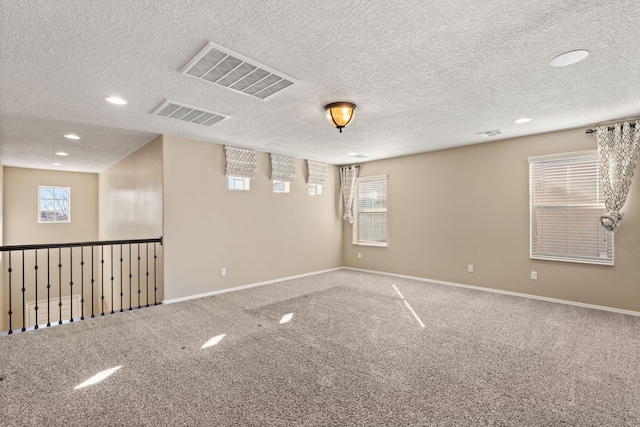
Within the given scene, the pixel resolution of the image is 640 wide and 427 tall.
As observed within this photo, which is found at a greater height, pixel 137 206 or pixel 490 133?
pixel 490 133

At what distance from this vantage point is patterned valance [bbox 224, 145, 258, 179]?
5.11 metres

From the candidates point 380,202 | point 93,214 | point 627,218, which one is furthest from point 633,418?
point 93,214

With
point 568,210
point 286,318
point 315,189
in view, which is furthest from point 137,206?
point 568,210

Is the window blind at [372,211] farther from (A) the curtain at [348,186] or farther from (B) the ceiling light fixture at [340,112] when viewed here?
(B) the ceiling light fixture at [340,112]

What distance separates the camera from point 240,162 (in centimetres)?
524

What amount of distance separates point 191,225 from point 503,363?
14.3ft

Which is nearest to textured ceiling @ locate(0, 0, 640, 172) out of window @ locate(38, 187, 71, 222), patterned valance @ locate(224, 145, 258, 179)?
patterned valance @ locate(224, 145, 258, 179)

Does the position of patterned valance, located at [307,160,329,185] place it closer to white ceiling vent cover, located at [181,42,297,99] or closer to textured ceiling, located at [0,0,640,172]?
textured ceiling, located at [0,0,640,172]

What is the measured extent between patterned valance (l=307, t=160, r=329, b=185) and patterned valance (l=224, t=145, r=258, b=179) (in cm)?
136

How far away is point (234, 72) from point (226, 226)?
313 cm

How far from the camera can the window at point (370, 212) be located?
6.48m

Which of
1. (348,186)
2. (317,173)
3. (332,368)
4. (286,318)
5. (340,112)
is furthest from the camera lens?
(348,186)

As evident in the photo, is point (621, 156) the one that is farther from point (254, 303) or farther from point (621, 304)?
point (254, 303)

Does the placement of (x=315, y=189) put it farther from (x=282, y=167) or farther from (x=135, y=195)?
(x=135, y=195)
